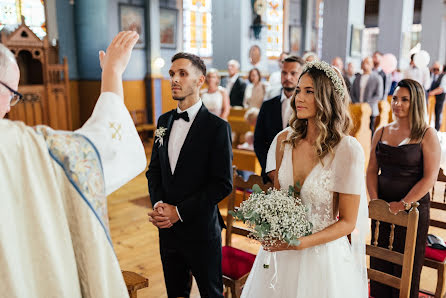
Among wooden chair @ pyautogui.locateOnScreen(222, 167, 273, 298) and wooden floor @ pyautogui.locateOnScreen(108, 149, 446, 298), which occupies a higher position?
wooden chair @ pyautogui.locateOnScreen(222, 167, 273, 298)

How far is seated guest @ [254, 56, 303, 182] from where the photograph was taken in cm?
310

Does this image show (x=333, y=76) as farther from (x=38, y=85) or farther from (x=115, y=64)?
(x=38, y=85)

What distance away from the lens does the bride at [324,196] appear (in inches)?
70.9

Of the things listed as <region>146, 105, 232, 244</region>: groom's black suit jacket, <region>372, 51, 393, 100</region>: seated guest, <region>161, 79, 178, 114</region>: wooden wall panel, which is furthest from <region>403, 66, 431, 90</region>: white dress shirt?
<region>146, 105, 232, 244</region>: groom's black suit jacket

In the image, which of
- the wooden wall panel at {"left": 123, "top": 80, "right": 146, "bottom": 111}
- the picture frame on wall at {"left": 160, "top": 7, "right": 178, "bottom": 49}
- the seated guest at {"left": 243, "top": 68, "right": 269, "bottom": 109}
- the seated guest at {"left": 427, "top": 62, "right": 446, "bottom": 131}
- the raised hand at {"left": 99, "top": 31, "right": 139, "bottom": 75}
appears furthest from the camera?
the picture frame on wall at {"left": 160, "top": 7, "right": 178, "bottom": 49}

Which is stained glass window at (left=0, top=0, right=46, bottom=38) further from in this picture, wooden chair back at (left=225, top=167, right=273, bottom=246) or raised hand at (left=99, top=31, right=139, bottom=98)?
raised hand at (left=99, top=31, right=139, bottom=98)

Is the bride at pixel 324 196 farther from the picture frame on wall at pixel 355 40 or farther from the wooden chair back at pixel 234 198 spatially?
the picture frame on wall at pixel 355 40

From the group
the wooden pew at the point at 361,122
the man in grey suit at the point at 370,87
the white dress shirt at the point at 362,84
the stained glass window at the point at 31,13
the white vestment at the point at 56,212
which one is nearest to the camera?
the white vestment at the point at 56,212

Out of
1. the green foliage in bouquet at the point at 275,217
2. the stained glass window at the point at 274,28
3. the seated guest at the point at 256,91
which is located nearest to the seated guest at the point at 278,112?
the green foliage in bouquet at the point at 275,217

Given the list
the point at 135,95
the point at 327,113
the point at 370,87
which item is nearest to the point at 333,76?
the point at 327,113

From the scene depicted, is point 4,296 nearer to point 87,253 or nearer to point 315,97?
point 87,253

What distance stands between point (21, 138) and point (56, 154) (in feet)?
0.29

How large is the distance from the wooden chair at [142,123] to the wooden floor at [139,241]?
429cm

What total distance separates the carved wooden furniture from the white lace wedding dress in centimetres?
666
